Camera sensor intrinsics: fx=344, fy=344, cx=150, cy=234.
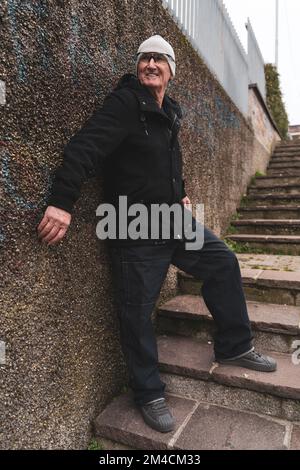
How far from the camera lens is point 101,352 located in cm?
200

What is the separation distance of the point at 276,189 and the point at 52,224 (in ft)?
15.5

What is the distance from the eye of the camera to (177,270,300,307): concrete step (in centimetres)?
272

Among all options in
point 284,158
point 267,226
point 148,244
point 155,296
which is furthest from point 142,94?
point 284,158

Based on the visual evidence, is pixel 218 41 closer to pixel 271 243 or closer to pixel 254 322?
pixel 271 243

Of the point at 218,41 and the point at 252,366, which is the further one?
the point at 218,41

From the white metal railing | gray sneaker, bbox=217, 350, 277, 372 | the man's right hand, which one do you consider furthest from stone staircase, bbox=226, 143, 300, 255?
the man's right hand

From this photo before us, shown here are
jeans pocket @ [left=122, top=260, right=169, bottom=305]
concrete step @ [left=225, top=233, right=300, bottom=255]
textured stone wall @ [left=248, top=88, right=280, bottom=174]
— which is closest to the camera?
jeans pocket @ [left=122, top=260, right=169, bottom=305]

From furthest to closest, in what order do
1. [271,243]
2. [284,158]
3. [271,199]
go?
[284,158] → [271,199] → [271,243]

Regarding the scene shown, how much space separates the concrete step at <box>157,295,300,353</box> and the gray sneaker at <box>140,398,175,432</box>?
711 mm

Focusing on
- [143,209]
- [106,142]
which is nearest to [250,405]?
[143,209]

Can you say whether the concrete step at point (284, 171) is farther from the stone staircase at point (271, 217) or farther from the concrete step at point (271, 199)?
the concrete step at point (271, 199)

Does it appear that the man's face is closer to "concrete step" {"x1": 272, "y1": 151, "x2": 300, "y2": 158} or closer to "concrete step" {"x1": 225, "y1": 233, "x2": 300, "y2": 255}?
"concrete step" {"x1": 225, "y1": 233, "x2": 300, "y2": 255}

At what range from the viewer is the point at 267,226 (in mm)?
4496

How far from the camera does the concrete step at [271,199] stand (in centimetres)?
492
